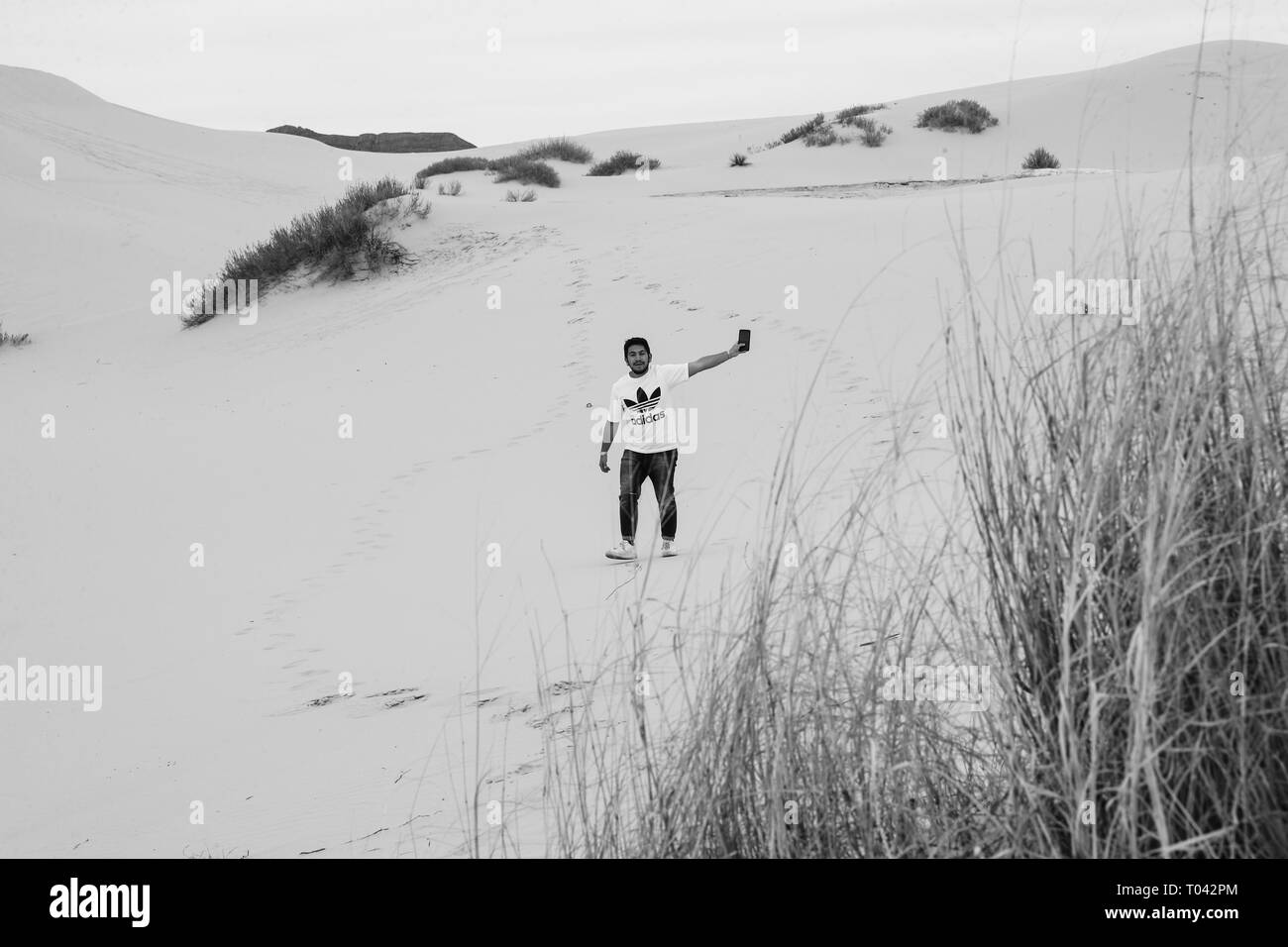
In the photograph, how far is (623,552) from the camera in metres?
7.05

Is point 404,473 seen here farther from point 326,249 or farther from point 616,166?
point 616,166

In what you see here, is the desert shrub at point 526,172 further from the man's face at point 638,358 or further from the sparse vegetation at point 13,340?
the man's face at point 638,358

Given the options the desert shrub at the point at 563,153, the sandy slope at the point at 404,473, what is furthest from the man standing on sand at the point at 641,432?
the desert shrub at the point at 563,153

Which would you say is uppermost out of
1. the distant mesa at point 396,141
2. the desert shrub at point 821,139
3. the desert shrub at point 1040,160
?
the distant mesa at point 396,141

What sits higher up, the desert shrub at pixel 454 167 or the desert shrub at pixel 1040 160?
the desert shrub at pixel 454 167

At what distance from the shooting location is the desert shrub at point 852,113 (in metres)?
A: 29.8

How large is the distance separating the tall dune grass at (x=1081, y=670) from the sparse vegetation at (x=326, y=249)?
16.3 m

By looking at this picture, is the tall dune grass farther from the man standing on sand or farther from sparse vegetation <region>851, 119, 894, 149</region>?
sparse vegetation <region>851, 119, 894, 149</region>

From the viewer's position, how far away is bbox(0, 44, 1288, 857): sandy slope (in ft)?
14.3

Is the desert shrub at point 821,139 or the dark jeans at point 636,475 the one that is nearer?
the dark jeans at point 636,475

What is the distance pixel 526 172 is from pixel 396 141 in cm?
2985

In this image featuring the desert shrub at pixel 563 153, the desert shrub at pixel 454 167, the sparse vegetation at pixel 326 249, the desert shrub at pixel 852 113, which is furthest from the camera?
the desert shrub at pixel 563 153

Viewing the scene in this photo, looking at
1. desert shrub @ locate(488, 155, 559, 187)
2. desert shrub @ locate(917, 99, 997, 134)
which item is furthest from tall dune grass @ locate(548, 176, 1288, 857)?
desert shrub @ locate(917, 99, 997, 134)

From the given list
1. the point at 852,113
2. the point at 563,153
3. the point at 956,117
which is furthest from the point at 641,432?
the point at 852,113
